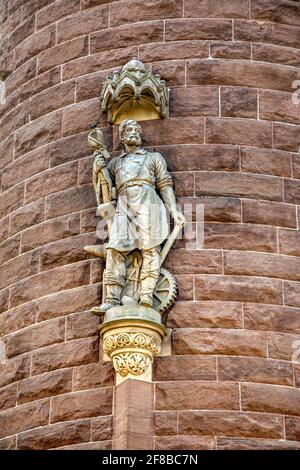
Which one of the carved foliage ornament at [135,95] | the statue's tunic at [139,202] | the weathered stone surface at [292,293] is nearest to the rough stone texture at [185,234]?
the weathered stone surface at [292,293]

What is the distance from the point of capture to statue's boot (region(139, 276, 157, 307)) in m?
10.7

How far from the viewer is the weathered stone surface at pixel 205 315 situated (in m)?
10.9

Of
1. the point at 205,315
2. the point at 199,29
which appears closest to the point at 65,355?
the point at 205,315

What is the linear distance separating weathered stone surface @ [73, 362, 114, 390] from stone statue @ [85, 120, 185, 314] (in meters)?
0.52

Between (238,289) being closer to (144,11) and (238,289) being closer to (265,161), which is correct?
(265,161)

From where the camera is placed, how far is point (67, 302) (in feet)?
37.3

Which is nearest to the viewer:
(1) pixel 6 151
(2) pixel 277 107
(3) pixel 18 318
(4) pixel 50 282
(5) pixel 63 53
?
(4) pixel 50 282

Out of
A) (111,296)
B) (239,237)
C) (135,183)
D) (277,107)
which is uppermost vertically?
(277,107)

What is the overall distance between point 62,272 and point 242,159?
83.3 inches

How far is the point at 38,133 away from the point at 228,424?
4.00 metres

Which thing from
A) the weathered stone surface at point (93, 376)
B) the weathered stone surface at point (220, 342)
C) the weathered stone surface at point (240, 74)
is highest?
the weathered stone surface at point (240, 74)

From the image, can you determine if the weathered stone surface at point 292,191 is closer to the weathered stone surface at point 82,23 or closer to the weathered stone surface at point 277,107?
the weathered stone surface at point 277,107

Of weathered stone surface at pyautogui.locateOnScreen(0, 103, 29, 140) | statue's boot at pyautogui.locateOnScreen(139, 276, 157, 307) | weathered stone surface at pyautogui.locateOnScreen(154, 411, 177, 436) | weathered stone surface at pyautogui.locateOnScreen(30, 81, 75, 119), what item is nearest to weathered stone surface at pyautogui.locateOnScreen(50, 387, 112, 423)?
weathered stone surface at pyautogui.locateOnScreen(154, 411, 177, 436)

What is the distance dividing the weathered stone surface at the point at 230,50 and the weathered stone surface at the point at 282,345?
309 centimetres
